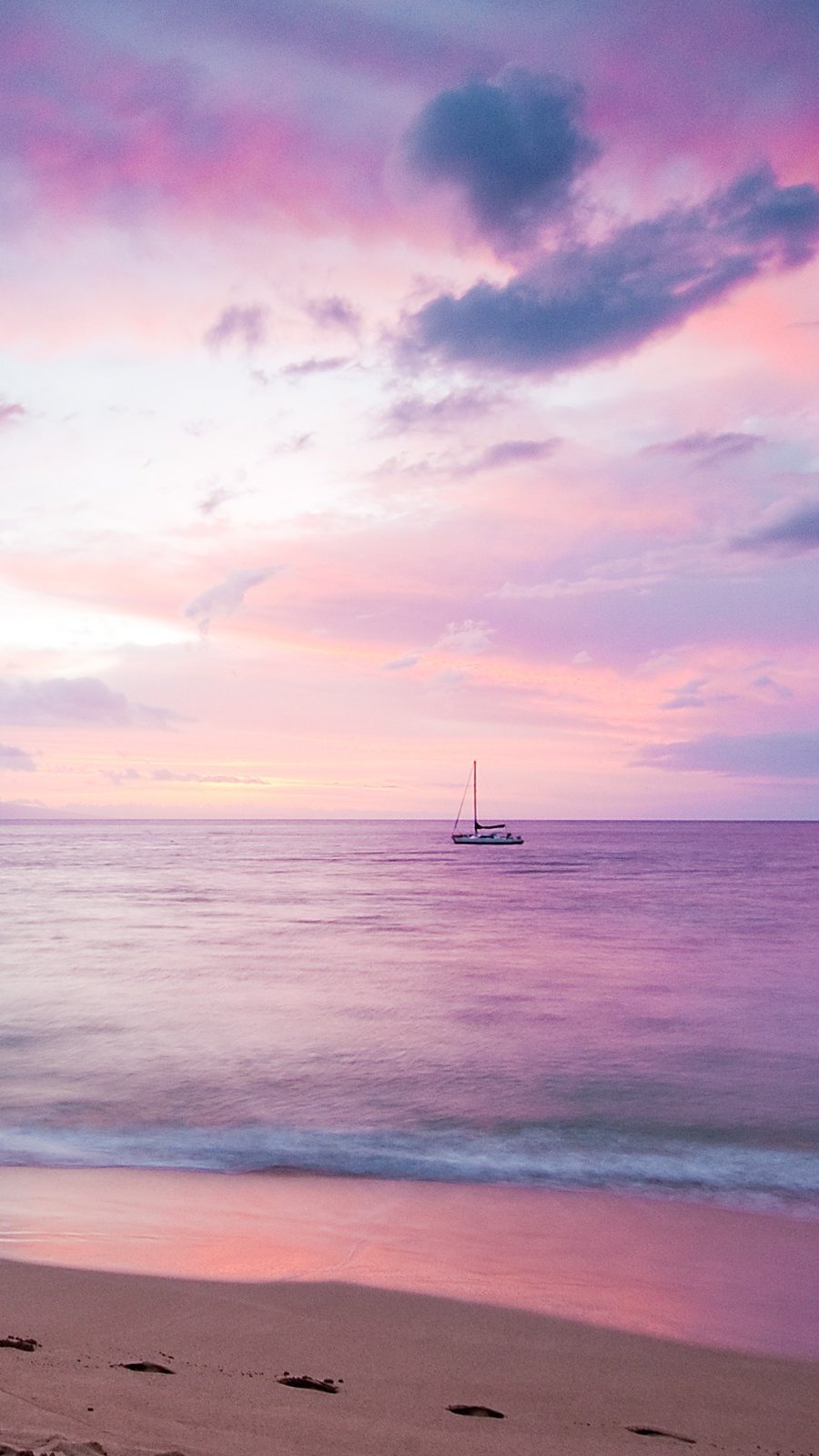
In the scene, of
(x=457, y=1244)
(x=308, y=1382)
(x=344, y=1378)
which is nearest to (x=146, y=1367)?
(x=308, y=1382)

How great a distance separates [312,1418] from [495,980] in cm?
2121

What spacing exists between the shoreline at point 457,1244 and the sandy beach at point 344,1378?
32 centimetres

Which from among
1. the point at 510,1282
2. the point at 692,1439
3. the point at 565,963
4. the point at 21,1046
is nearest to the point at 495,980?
the point at 565,963

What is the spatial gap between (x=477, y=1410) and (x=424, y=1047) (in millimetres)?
12317

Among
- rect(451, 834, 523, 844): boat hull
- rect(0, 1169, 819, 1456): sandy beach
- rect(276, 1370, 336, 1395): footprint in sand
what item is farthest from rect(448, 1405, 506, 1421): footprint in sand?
rect(451, 834, 523, 844): boat hull

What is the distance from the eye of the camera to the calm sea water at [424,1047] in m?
11.5

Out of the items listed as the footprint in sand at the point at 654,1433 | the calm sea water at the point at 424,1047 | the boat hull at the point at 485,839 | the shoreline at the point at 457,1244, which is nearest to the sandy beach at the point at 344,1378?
the footprint in sand at the point at 654,1433

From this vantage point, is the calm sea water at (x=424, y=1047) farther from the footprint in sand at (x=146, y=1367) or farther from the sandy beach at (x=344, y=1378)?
the footprint in sand at (x=146, y=1367)

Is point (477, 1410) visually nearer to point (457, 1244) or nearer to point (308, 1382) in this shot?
point (308, 1382)

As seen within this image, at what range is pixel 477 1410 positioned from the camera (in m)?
5.39

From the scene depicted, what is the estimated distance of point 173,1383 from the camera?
17.9ft

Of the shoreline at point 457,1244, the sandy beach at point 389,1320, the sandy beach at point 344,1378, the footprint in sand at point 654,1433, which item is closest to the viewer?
the sandy beach at point 344,1378

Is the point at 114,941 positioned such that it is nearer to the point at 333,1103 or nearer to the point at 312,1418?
the point at 333,1103

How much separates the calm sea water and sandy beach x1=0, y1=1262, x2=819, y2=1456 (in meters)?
3.86
